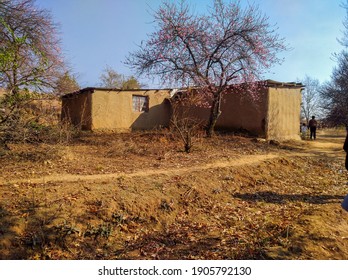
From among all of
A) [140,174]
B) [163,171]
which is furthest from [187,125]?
[140,174]

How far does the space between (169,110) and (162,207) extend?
43.5 feet

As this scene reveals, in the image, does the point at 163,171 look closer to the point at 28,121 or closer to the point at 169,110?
the point at 28,121

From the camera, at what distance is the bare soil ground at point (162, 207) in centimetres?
417

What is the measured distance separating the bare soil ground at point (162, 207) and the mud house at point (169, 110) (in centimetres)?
512

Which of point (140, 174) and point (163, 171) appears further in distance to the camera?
point (163, 171)

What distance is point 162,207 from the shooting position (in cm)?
553

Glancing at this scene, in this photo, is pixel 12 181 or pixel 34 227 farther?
pixel 12 181

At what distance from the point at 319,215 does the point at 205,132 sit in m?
8.54

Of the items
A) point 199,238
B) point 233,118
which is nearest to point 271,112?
point 233,118

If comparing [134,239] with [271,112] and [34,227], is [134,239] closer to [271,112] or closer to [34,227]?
[34,227]

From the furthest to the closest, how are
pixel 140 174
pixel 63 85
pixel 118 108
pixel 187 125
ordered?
pixel 118 108
pixel 63 85
pixel 187 125
pixel 140 174

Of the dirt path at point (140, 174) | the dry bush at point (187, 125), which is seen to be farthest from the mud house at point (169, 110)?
the dirt path at point (140, 174)

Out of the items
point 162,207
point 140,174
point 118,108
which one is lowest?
point 162,207

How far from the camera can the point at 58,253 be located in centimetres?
409
